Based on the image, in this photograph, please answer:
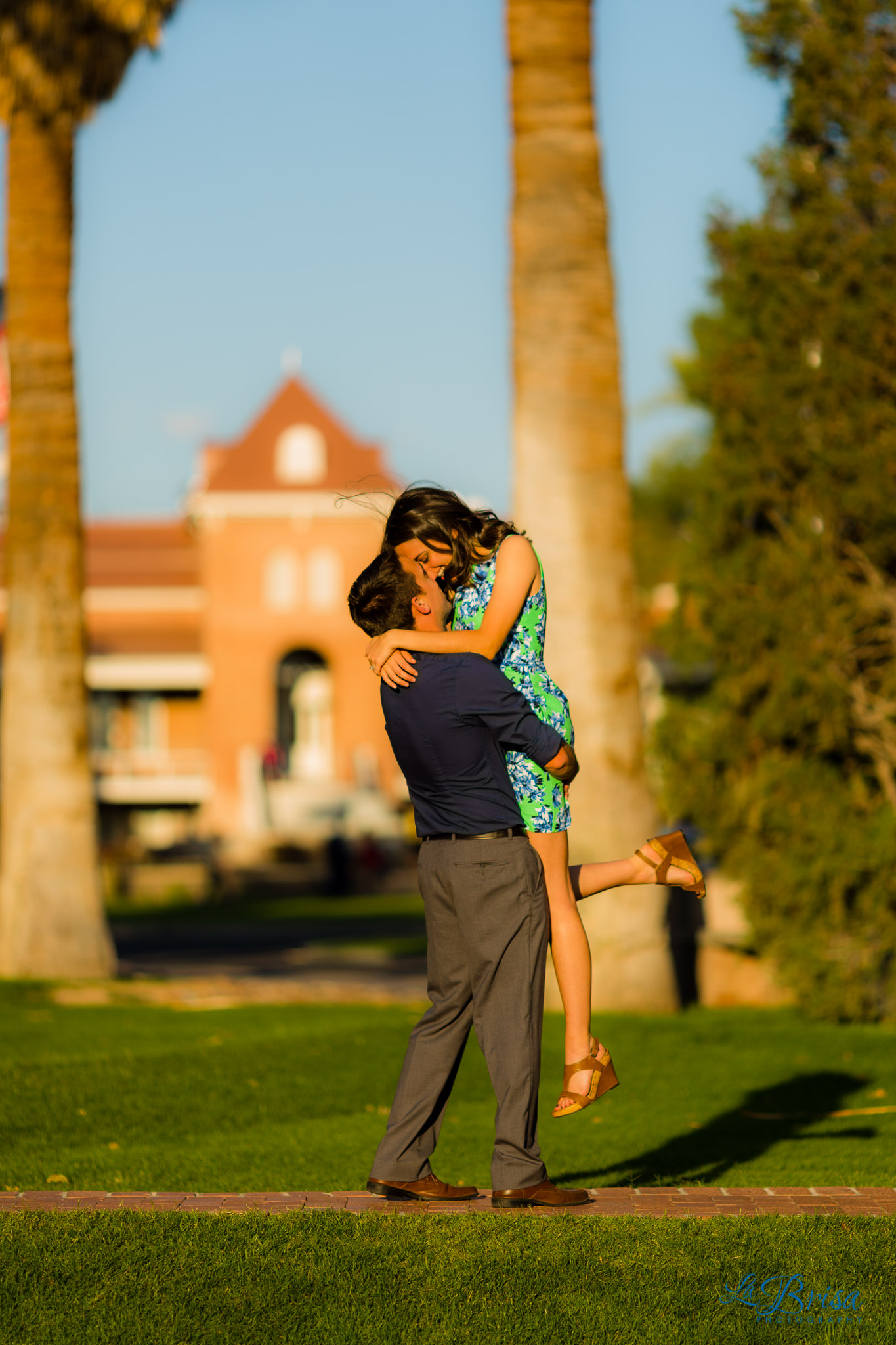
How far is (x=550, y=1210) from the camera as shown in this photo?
16.5 ft

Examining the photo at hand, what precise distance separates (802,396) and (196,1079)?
6156 millimetres

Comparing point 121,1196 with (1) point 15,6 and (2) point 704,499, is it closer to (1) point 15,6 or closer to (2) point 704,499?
(2) point 704,499

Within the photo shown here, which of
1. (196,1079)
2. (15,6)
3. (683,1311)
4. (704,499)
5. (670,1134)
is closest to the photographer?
(683,1311)

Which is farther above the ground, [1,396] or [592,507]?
[1,396]

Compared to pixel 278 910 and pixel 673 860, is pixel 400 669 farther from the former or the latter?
pixel 278 910

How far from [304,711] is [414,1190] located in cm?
4737

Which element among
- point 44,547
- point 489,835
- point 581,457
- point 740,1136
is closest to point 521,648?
point 489,835

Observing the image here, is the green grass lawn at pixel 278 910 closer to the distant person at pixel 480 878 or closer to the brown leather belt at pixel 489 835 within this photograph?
the distant person at pixel 480 878

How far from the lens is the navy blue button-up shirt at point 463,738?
4863mm

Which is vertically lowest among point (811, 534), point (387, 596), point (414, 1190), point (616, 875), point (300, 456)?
point (414, 1190)

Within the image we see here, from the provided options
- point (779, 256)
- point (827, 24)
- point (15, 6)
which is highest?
point (15, 6)

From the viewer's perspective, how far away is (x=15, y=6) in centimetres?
1441

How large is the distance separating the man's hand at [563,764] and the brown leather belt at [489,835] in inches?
7.8

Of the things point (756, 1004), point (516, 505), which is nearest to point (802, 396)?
point (516, 505)
